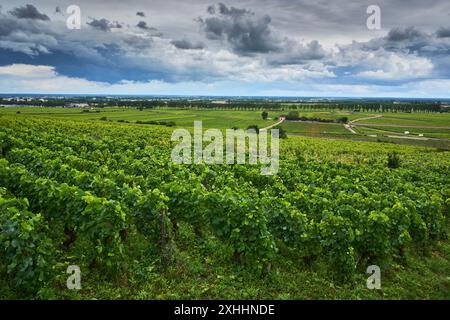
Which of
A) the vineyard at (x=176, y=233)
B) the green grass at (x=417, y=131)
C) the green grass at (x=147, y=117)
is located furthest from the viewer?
the green grass at (x=147, y=117)

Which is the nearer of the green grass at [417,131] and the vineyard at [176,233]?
the vineyard at [176,233]

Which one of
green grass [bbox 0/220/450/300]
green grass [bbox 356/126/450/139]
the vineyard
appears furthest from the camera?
green grass [bbox 356/126/450/139]

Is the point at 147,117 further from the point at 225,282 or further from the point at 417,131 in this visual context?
the point at 225,282

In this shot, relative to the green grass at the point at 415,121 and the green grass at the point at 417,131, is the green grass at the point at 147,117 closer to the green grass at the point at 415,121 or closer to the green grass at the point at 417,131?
the green grass at the point at 417,131

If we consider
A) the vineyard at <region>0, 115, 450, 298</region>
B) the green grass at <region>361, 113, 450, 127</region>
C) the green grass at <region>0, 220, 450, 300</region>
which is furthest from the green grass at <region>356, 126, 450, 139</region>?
the green grass at <region>0, 220, 450, 300</region>

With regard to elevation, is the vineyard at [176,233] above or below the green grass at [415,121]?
below

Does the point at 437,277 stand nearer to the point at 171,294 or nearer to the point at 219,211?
the point at 219,211

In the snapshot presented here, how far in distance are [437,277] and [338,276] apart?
3.79m

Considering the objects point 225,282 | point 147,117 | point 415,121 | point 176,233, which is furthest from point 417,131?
point 225,282

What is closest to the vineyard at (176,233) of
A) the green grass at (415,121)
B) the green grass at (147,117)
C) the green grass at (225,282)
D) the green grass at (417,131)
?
the green grass at (225,282)

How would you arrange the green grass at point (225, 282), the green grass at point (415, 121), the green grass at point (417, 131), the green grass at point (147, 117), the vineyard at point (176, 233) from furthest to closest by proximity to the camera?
the green grass at point (415, 121) < the green grass at point (147, 117) < the green grass at point (417, 131) < the green grass at point (225, 282) < the vineyard at point (176, 233)

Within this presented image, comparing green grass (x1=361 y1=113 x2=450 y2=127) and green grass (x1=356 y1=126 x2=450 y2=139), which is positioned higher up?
green grass (x1=361 y1=113 x2=450 y2=127)

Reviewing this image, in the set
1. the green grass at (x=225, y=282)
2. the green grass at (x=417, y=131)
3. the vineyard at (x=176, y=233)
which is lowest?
the green grass at (x=225, y=282)

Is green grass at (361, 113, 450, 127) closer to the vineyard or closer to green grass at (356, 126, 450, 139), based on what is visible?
green grass at (356, 126, 450, 139)
